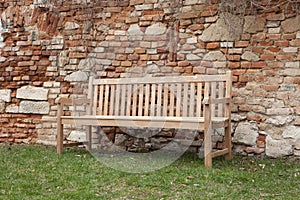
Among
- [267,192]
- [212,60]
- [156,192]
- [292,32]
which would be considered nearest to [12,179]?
[156,192]

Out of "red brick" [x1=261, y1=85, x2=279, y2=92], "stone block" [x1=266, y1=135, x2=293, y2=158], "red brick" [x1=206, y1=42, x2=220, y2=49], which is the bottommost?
"stone block" [x1=266, y1=135, x2=293, y2=158]

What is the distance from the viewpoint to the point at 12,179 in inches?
148

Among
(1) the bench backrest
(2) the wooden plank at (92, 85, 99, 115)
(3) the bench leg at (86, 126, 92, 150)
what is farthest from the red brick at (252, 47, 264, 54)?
(3) the bench leg at (86, 126, 92, 150)

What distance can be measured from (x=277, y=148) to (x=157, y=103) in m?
1.43

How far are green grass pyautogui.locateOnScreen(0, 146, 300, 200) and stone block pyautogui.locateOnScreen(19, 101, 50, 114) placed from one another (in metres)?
1.24

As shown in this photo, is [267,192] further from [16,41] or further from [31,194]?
[16,41]

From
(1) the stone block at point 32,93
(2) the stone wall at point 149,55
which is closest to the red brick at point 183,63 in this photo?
(2) the stone wall at point 149,55

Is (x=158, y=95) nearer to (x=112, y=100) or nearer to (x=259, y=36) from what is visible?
(x=112, y=100)

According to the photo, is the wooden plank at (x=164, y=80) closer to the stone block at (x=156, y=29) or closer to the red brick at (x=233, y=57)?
the red brick at (x=233, y=57)

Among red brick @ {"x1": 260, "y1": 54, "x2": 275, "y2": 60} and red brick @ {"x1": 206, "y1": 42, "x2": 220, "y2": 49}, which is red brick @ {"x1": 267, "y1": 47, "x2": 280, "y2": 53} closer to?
red brick @ {"x1": 260, "y1": 54, "x2": 275, "y2": 60}

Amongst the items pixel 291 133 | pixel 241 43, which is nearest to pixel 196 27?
pixel 241 43

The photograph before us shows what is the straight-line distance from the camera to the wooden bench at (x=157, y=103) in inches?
177

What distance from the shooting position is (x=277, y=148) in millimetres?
4648

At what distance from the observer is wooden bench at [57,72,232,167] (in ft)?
14.7
